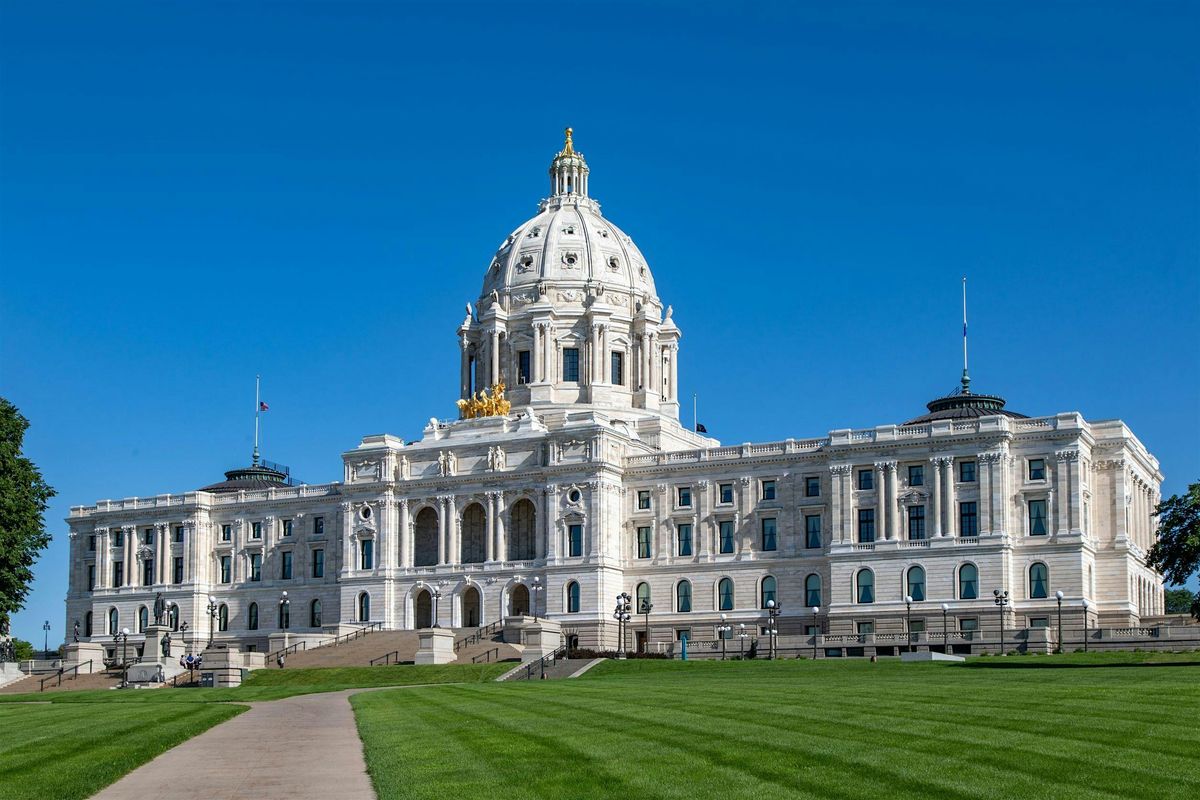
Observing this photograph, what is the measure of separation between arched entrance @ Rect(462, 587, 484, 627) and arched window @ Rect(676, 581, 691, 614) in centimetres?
1500

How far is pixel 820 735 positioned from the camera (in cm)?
3108

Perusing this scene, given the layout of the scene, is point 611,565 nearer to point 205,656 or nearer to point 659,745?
point 205,656

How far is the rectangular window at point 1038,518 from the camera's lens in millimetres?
106750

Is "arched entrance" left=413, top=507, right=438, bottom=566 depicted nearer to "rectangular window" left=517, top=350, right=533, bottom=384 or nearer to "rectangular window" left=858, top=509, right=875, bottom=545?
"rectangular window" left=517, top=350, right=533, bottom=384

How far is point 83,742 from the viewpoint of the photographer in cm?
3647

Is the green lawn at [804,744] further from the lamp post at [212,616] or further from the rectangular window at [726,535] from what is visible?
the lamp post at [212,616]

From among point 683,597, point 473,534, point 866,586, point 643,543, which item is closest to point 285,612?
point 473,534

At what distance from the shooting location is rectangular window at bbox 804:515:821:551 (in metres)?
115

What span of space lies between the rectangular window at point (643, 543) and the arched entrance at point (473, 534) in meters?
12.6

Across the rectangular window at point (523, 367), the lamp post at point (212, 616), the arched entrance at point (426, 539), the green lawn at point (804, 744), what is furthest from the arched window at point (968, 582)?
the green lawn at point (804, 744)

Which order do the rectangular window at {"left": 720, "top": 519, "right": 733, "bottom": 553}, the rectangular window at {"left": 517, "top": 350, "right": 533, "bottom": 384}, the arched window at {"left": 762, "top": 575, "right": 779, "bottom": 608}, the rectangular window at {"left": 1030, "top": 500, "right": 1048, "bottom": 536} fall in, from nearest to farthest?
the rectangular window at {"left": 1030, "top": 500, "right": 1048, "bottom": 536} → the arched window at {"left": 762, "top": 575, "right": 779, "bottom": 608} → the rectangular window at {"left": 720, "top": 519, "right": 733, "bottom": 553} → the rectangular window at {"left": 517, "top": 350, "right": 533, "bottom": 384}

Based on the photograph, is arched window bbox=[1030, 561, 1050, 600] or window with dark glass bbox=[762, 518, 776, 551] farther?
window with dark glass bbox=[762, 518, 776, 551]

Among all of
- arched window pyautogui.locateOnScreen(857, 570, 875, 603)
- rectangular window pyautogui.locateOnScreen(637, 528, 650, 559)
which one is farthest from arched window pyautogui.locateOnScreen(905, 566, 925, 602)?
rectangular window pyautogui.locateOnScreen(637, 528, 650, 559)

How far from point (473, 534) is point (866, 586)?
31971 millimetres
